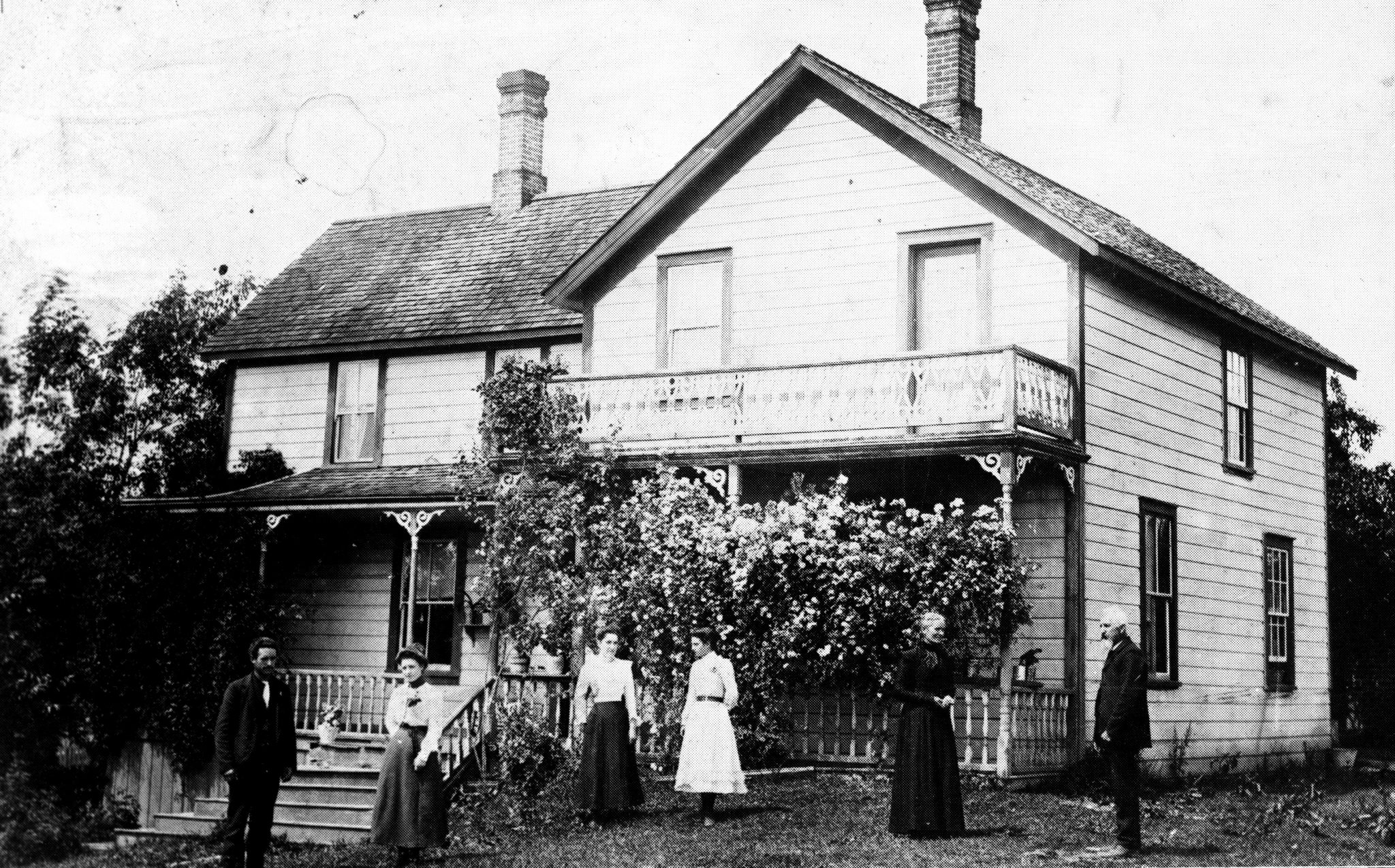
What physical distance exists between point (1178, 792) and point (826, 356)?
6600 mm

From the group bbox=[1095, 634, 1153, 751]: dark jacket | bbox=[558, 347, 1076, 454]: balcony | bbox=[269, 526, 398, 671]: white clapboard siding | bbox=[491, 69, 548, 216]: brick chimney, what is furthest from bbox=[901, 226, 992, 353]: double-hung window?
bbox=[491, 69, 548, 216]: brick chimney

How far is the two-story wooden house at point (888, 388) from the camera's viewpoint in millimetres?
18328

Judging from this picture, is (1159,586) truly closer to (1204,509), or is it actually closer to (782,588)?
(1204,509)

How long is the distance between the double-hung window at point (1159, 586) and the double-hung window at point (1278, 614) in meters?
3.01

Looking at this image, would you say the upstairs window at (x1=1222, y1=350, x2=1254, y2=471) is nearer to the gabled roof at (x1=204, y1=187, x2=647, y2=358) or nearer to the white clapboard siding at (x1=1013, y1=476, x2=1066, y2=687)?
the white clapboard siding at (x1=1013, y1=476, x2=1066, y2=687)

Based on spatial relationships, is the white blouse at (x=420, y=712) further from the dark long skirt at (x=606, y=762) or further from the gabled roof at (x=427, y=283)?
the gabled roof at (x=427, y=283)

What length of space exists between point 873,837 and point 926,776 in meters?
0.86

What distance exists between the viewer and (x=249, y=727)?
1291cm

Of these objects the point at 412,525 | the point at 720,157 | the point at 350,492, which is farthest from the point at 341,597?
the point at 720,157

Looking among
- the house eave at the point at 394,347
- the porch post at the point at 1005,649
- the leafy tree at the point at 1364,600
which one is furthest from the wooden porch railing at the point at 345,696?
the leafy tree at the point at 1364,600

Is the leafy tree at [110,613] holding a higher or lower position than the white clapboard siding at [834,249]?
lower

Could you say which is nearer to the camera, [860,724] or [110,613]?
[860,724]

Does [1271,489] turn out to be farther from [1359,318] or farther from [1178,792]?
[1178,792]

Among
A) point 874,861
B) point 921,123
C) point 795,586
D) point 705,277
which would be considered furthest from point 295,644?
point 874,861
